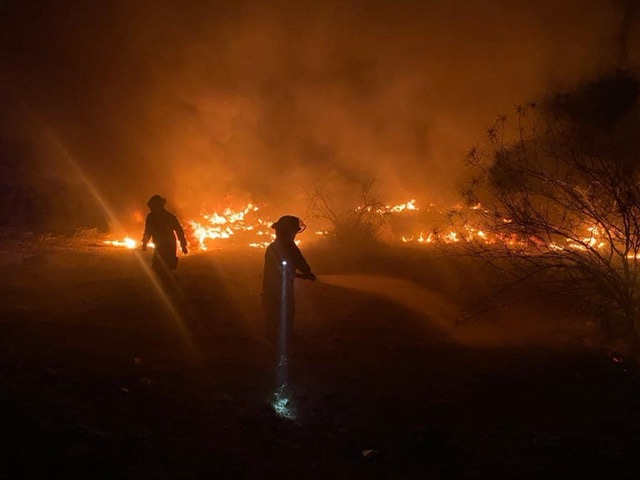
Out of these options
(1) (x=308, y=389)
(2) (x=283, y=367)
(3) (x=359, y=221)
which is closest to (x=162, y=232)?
(2) (x=283, y=367)

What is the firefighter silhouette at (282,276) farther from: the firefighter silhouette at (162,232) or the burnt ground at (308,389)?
the firefighter silhouette at (162,232)

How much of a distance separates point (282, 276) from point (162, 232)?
3.15 m

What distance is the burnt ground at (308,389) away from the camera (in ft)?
13.0

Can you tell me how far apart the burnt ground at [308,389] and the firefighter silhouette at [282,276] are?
350mm

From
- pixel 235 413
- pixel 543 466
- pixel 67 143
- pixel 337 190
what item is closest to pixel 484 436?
pixel 543 466

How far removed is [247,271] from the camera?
12062mm

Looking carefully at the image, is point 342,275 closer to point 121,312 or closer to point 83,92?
point 121,312

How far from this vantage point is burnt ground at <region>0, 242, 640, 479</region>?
3.96 metres

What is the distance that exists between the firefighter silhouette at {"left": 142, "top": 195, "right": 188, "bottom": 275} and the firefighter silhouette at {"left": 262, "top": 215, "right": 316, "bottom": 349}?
2.66 meters

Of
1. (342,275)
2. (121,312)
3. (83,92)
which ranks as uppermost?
(83,92)

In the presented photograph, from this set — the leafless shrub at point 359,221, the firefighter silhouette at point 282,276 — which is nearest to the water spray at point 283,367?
the firefighter silhouette at point 282,276

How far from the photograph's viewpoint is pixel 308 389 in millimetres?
5840

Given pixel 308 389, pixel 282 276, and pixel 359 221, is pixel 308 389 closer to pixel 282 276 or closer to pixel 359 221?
pixel 282 276

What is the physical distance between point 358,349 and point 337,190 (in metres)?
11.4
